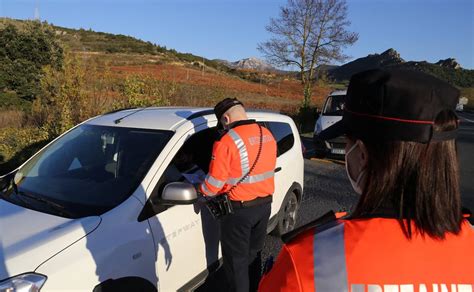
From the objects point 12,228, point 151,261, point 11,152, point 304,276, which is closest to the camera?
point 304,276

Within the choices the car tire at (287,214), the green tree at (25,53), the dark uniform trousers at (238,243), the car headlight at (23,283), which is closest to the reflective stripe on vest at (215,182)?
the dark uniform trousers at (238,243)

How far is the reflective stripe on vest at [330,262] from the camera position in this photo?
0.91 metres

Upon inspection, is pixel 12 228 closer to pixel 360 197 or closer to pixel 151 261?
pixel 151 261

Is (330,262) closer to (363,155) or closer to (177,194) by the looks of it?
(363,155)

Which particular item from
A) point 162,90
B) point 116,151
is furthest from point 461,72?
point 116,151

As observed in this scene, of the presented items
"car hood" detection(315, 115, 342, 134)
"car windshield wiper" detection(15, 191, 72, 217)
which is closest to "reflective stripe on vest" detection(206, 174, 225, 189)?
"car windshield wiper" detection(15, 191, 72, 217)

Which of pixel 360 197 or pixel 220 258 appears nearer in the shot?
pixel 360 197

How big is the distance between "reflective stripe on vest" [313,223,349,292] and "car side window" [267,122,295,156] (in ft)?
11.3

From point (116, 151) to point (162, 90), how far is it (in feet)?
26.6

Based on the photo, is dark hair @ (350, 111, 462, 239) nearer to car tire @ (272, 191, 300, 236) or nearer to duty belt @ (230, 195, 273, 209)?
duty belt @ (230, 195, 273, 209)

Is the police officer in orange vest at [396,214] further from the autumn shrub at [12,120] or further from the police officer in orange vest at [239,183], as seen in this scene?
the autumn shrub at [12,120]

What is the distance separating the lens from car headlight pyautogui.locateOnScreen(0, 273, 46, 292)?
182 centimetres

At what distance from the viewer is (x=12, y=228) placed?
2.24m

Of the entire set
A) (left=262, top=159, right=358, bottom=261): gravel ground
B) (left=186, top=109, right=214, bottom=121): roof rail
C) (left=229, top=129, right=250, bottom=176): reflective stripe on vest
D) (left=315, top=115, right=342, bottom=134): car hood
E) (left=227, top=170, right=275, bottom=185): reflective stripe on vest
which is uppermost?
(left=186, top=109, right=214, bottom=121): roof rail
